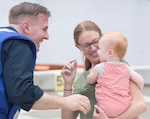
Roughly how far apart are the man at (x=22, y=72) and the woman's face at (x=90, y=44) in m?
0.39

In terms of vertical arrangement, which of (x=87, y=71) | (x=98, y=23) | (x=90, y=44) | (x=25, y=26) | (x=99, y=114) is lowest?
(x=98, y=23)

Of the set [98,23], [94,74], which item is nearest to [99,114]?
[94,74]

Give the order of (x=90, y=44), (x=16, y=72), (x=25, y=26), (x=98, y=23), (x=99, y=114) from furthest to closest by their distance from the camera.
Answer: (x=98, y=23) → (x=90, y=44) → (x=99, y=114) → (x=25, y=26) → (x=16, y=72)

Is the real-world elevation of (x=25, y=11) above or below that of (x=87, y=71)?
above

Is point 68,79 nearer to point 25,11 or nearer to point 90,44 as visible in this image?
point 90,44

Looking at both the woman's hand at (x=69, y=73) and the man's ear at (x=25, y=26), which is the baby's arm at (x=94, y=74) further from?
the man's ear at (x=25, y=26)

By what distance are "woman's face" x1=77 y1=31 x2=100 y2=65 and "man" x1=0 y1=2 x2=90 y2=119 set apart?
389mm

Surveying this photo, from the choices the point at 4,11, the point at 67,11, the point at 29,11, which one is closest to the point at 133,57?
the point at 67,11

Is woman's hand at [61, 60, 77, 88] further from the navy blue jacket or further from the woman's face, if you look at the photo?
the navy blue jacket

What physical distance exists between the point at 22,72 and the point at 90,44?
601 mm

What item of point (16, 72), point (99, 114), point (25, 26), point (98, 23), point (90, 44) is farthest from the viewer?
point (98, 23)

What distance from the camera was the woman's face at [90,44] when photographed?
202 centimetres

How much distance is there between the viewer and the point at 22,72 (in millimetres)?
1515

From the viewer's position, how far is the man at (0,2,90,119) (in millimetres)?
1521
